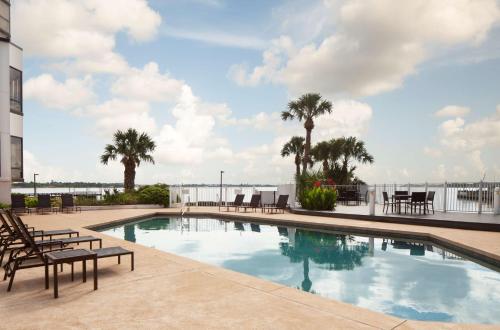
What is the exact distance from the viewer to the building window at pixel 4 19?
52.0 ft

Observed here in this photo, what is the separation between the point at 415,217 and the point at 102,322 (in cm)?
1138

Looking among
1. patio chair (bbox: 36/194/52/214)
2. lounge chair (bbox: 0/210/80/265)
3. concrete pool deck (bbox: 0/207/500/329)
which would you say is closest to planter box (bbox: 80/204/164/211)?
patio chair (bbox: 36/194/52/214)

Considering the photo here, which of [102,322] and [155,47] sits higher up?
[155,47]

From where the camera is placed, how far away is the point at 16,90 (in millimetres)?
16438

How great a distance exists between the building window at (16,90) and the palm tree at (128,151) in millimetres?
7710

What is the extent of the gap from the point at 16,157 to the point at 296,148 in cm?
2484

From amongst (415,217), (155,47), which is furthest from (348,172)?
(155,47)

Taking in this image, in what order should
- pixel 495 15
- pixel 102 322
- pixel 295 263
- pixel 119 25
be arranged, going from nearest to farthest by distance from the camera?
pixel 102 322 → pixel 295 263 → pixel 495 15 → pixel 119 25

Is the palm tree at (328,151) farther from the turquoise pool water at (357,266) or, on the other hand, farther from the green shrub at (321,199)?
the turquoise pool water at (357,266)

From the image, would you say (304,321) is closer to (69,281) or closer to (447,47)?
(69,281)

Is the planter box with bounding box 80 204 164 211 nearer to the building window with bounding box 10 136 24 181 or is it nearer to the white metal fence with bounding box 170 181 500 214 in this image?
the white metal fence with bounding box 170 181 500 214

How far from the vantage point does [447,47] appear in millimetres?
12203

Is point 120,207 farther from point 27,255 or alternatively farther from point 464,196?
point 464,196

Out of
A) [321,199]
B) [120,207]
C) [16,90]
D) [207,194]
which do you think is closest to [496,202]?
[321,199]
